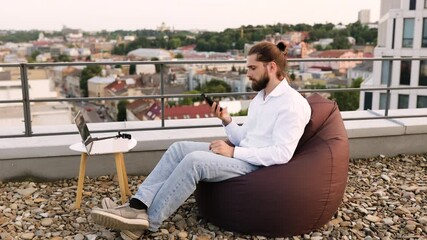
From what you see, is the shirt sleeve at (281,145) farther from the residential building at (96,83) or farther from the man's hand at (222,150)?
the residential building at (96,83)

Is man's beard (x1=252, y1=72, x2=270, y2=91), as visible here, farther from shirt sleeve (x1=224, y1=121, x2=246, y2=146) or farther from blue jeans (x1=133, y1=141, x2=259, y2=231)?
blue jeans (x1=133, y1=141, x2=259, y2=231)

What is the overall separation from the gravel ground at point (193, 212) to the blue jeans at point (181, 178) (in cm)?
29

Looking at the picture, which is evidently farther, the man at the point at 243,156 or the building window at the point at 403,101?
the building window at the point at 403,101

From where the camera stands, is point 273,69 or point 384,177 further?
point 384,177

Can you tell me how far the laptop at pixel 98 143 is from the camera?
11.7 feet

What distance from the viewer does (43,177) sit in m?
4.39

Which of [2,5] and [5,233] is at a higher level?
[2,5]

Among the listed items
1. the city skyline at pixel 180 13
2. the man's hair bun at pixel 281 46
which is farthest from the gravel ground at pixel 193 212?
the city skyline at pixel 180 13

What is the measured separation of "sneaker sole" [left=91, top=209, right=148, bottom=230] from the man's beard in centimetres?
114

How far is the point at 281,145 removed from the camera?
3086 mm

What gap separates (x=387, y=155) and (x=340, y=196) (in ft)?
6.79

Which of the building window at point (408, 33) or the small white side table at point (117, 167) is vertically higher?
the building window at point (408, 33)

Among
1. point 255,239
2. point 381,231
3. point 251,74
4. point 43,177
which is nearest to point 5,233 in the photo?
point 43,177

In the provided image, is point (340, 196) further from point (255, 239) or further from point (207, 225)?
point (207, 225)
